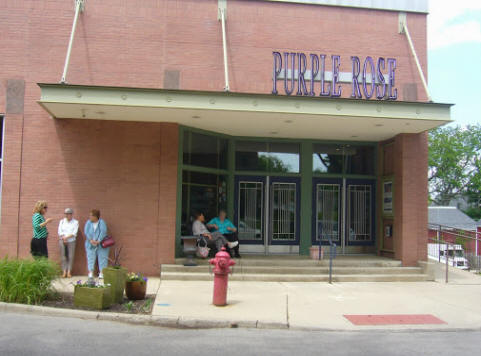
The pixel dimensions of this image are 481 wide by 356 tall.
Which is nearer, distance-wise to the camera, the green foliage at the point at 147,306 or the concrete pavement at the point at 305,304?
the concrete pavement at the point at 305,304

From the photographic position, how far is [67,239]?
38.4ft

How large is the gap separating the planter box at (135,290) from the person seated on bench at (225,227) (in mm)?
3901

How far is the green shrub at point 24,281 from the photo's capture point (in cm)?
841

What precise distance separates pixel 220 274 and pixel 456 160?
5566 centimetres

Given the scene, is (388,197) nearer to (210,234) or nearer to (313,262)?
(313,262)

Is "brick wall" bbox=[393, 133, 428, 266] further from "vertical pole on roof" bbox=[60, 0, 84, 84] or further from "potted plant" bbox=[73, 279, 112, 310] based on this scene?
"vertical pole on roof" bbox=[60, 0, 84, 84]

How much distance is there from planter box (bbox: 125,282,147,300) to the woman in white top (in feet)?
10.9

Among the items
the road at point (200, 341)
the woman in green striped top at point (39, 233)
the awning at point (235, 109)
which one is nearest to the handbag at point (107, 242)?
the woman in green striped top at point (39, 233)

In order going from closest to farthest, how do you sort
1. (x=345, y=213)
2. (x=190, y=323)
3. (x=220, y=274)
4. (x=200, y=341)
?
(x=200, y=341) < (x=190, y=323) < (x=220, y=274) < (x=345, y=213)

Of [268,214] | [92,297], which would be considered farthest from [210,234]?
[92,297]

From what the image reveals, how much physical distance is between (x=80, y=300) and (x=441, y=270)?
1007 centimetres

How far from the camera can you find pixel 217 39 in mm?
12984

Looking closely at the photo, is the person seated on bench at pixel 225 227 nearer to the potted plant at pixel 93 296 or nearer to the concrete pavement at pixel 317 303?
the concrete pavement at pixel 317 303

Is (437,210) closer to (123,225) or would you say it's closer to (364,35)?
(364,35)
